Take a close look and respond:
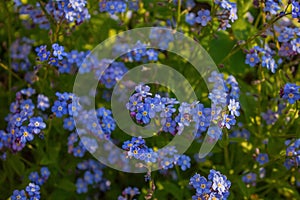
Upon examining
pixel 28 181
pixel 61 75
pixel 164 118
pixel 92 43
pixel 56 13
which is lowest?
pixel 28 181

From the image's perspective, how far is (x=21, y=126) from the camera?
3.46 m

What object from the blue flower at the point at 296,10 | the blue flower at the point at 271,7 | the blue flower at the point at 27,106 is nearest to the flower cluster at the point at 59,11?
the blue flower at the point at 27,106

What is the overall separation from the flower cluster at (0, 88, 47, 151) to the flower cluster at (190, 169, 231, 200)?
1.12 meters

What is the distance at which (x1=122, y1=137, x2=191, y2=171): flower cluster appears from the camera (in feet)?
9.99

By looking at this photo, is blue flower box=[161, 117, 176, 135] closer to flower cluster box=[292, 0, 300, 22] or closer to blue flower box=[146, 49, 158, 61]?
blue flower box=[146, 49, 158, 61]

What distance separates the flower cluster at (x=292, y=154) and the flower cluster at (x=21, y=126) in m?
1.66

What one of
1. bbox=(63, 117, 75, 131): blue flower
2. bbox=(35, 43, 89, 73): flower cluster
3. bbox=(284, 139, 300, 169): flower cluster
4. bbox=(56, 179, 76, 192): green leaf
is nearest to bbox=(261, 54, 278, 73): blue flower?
bbox=(284, 139, 300, 169): flower cluster

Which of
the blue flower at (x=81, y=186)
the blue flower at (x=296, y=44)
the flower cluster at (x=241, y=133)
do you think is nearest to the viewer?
the blue flower at (x=296, y=44)

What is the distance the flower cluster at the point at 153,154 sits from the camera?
3045mm

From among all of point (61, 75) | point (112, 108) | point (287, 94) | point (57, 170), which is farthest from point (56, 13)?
point (287, 94)

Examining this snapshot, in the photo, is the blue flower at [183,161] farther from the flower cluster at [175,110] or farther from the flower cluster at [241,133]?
the flower cluster at [241,133]

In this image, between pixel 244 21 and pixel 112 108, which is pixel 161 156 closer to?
pixel 112 108

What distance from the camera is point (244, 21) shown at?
168 inches

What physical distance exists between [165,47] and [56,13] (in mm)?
877
